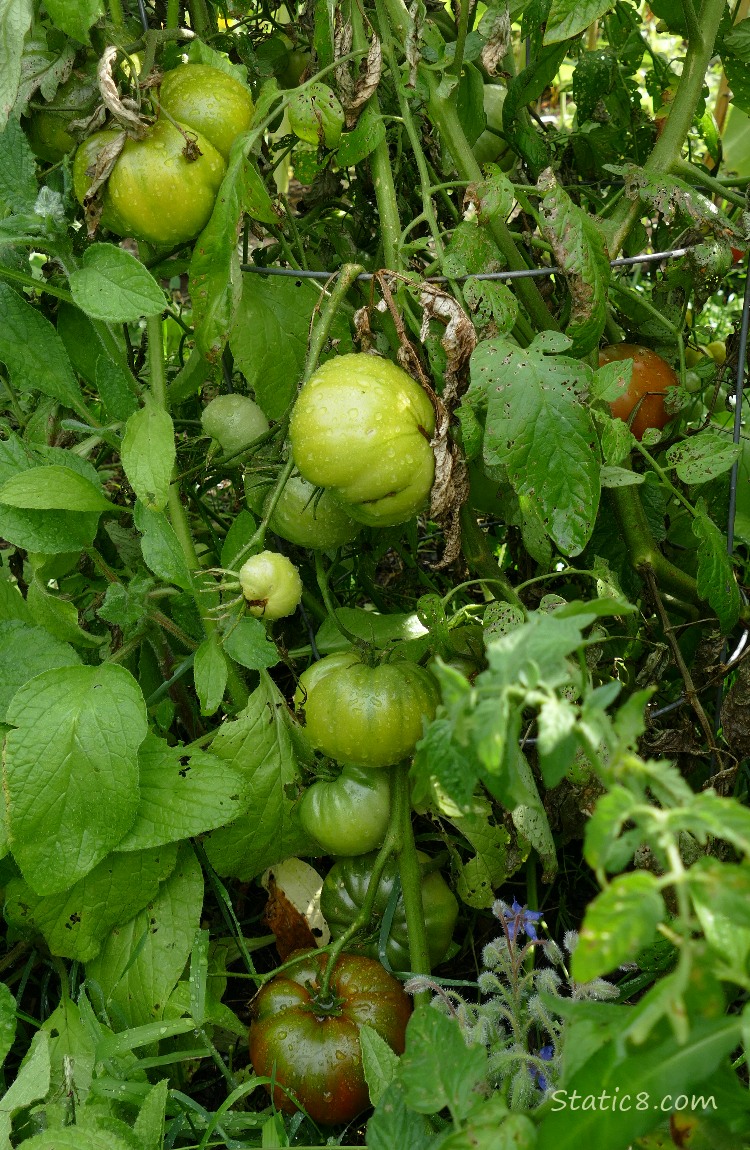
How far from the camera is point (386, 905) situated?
1.29m

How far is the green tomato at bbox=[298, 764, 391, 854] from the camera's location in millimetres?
1234

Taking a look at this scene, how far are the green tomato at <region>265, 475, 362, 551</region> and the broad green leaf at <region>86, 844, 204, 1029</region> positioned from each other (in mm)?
421

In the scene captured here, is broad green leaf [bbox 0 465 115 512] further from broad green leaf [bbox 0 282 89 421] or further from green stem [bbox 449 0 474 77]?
green stem [bbox 449 0 474 77]

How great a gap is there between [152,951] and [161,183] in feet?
2.91

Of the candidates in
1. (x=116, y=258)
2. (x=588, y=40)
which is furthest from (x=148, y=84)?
(x=588, y=40)

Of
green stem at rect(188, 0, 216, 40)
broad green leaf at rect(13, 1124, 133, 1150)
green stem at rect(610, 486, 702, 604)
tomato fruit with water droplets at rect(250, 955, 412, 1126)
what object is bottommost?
tomato fruit with water droplets at rect(250, 955, 412, 1126)

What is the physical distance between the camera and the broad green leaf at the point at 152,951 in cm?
120

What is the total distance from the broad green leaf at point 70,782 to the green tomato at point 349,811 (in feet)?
0.78

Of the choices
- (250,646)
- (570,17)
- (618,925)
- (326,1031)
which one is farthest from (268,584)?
(570,17)

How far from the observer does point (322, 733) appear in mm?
1199

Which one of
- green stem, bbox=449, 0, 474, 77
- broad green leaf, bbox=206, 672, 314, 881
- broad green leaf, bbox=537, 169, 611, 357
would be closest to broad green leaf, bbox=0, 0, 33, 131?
green stem, bbox=449, 0, 474, 77

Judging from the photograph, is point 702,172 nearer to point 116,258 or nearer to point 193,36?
point 193,36

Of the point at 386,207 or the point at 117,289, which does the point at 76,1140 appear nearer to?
the point at 117,289

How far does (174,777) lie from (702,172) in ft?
3.43
